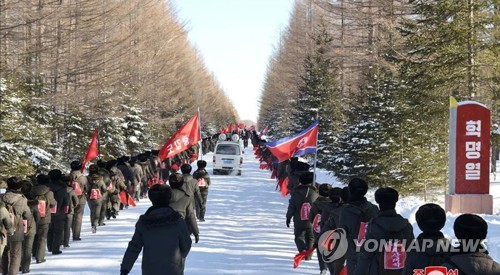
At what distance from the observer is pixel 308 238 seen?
10703 mm

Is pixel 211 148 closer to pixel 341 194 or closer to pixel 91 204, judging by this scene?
pixel 91 204

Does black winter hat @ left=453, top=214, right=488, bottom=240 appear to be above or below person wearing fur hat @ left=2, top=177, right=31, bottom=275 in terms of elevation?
above

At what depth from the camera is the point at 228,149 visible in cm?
3228

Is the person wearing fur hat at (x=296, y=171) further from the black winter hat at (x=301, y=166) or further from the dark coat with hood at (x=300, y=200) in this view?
the dark coat with hood at (x=300, y=200)

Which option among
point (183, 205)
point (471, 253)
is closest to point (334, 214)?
point (183, 205)

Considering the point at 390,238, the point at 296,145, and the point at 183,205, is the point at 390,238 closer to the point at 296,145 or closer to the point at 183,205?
the point at 183,205

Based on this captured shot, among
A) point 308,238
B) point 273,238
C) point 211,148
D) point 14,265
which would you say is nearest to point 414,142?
point 273,238

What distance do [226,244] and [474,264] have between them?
8441 millimetres

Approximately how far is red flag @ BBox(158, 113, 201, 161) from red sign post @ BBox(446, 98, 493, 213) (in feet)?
21.5

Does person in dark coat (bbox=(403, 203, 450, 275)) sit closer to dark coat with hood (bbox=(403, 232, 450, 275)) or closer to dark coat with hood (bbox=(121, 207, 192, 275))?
dark coat with hood (bbox=(403, 232, 450, 275))

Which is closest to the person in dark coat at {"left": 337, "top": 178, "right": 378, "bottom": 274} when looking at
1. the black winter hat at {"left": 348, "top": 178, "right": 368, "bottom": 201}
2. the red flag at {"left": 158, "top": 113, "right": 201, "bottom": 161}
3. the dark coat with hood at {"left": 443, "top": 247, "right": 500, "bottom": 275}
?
the black winter hat at {"left": 348, "top": 178, "right": 368, "bottom": 201}

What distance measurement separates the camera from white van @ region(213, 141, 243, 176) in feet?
104

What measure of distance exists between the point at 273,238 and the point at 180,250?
281 inches

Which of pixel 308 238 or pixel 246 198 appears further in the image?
pixel 246 198
